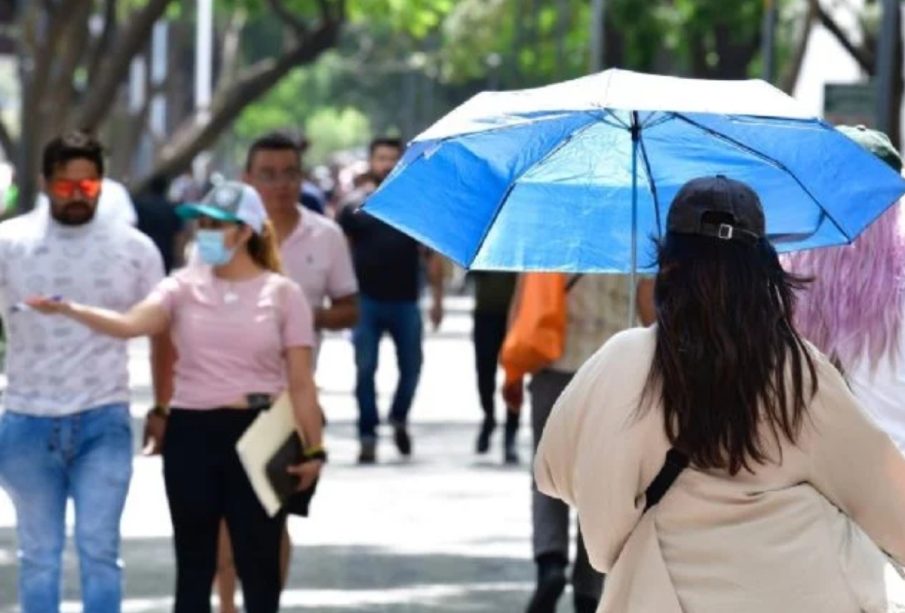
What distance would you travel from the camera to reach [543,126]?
6.87 m

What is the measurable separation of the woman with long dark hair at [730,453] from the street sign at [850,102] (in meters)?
15.7

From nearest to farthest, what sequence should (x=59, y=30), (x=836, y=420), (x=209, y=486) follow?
(x=836, y=420), (x=209, y=486), (x=59, y=30)

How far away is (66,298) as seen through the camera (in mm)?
9000

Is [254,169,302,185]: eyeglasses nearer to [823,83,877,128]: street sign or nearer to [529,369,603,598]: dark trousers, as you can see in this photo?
[529,369,603,598]: dark trousers

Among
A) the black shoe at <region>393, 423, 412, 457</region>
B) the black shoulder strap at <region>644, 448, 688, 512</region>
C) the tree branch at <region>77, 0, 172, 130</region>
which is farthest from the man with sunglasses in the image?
the tree branch at <region>77, 0, 172, 130</region>

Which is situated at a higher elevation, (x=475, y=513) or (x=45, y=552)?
(x=45, y=552)

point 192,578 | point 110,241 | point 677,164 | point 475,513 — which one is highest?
point 677,164

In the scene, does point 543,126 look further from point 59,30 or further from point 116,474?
point 59,30

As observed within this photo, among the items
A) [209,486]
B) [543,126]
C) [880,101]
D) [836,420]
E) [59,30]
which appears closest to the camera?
[836,420]

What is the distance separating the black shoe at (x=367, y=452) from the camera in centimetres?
1697

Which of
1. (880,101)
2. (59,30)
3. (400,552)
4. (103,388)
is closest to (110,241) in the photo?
(103,388)

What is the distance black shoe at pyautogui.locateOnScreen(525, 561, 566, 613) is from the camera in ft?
33.1

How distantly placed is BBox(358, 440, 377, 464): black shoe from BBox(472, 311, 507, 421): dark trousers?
760 mm

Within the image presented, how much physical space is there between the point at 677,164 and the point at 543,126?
13.8 inches
